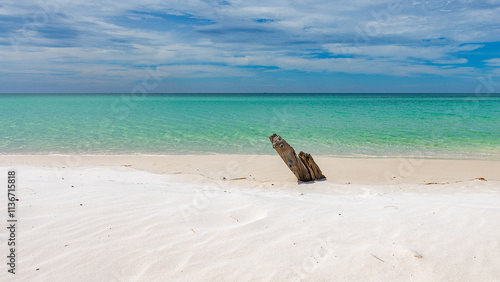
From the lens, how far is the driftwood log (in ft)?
25.0

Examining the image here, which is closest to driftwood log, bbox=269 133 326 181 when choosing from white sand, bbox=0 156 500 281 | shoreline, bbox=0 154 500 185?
shoreline, bbox=0 154 500 185

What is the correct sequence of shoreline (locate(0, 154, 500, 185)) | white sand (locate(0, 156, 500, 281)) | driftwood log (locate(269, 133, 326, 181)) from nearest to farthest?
white sand (locate(0, 156, 500, 281))
driftwood log (locate(269, 133, 326, 181))
shoreline (locate(0, 154, 500, 185))

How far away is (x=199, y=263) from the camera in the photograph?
3.10m

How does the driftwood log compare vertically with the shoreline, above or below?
above

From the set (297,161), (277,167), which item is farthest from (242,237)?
(277,167)

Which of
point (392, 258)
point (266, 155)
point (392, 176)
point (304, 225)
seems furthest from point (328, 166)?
point (392, 258)

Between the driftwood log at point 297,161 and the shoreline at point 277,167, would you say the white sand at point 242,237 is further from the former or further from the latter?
the shoreline at point 277,167

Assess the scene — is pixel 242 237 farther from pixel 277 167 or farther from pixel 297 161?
pixel 277 167

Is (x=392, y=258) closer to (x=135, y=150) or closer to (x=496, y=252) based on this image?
(x=496, y=252)

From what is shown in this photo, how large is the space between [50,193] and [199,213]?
242cm

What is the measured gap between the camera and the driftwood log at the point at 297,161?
7605 mm

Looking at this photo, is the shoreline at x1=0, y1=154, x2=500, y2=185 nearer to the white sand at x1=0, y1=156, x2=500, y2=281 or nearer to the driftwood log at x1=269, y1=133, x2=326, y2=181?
the driftwood log at x1=269, y1=133, x2=326, y2=181

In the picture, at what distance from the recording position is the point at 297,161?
772cm

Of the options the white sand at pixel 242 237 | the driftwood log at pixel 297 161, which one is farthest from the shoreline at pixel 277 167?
the white sand at pixel 242 237
